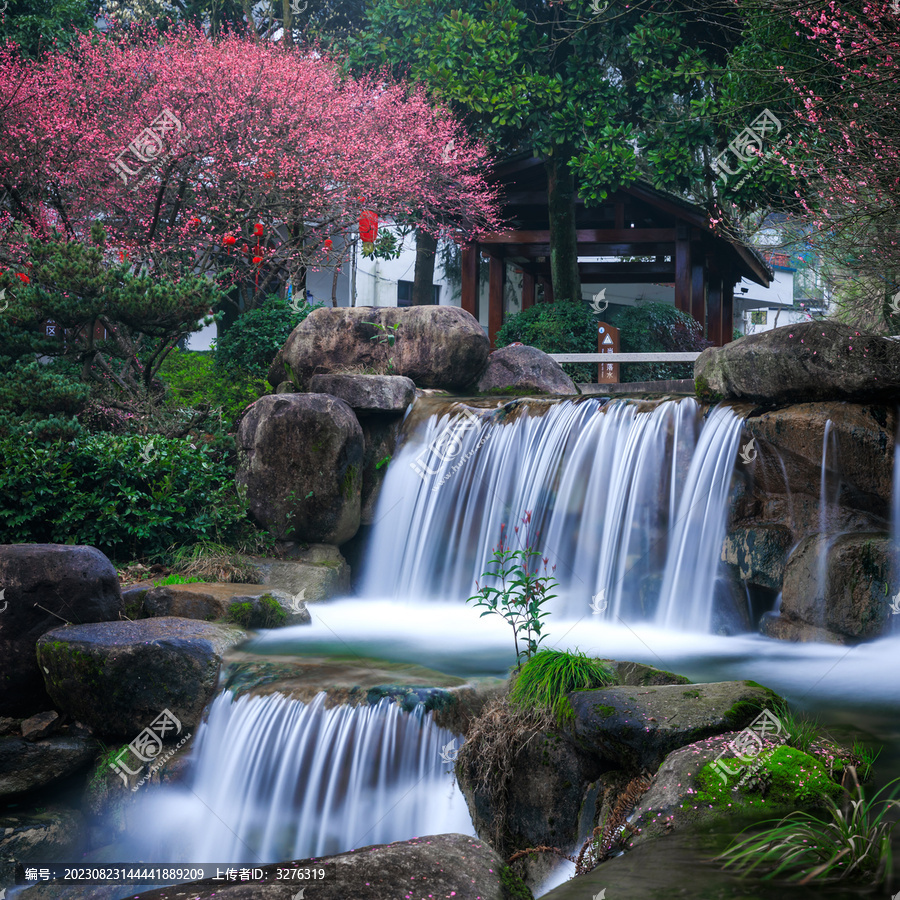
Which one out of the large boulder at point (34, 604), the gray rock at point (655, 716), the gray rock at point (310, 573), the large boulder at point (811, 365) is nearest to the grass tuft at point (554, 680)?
the gray rock at point (655, 716)

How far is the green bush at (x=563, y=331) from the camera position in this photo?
17188mm

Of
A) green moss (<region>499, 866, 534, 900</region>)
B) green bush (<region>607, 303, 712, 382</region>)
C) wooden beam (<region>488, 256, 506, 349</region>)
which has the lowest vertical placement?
green moss (<region>499, 866, 534, 900</region>)

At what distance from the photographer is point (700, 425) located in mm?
9336

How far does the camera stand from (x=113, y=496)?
10094 millimetres

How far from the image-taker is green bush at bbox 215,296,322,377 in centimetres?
1533

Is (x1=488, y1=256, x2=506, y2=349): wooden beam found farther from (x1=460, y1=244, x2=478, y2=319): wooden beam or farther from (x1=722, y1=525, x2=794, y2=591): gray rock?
(x1=722, y1=525, x2=794, y2=591): gray rock

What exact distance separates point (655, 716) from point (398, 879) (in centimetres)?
164

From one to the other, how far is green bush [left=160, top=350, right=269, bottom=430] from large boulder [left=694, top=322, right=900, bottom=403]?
6992 millimetres

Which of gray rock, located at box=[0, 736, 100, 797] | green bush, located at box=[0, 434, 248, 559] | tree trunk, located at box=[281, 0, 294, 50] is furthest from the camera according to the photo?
tree trunk, located at box=[281, 0, 294, 50]

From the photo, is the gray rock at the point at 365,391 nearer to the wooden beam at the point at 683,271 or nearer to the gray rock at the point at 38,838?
the gray rock at the point at 38,838

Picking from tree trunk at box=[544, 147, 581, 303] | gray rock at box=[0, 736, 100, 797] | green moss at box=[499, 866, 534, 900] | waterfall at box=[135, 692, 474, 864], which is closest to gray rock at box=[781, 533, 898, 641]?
waterfall at box=[135, 692, 474, 864]

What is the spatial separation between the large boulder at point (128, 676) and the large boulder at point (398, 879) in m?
2.94

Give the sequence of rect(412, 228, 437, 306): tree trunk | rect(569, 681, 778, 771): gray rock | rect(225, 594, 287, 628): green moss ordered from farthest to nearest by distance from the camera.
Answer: rect(412, 228, 437, 306): tree trunk → rect(225, 594, 287, 628): green moss → rect(569, 681, 778, 771): gray rock

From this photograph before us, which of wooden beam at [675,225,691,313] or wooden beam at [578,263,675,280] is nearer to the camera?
wooden beam at [675,225,691,313]
